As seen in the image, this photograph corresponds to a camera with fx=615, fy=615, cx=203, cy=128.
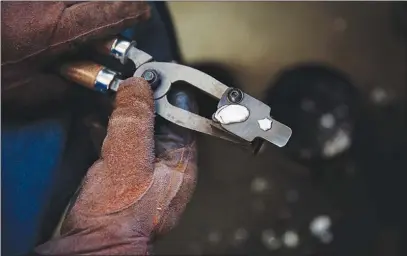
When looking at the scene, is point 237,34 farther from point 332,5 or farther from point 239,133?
point 239,133

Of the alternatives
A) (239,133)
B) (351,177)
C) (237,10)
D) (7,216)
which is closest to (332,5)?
(237,10)

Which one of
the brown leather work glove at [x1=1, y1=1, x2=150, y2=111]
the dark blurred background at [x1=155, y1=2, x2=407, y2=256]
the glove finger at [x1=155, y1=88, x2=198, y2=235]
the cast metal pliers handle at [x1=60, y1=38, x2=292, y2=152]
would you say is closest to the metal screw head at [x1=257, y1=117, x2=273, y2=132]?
the cast metal pliers handle at [x1=60, y1=38, x2=292, y2=152]

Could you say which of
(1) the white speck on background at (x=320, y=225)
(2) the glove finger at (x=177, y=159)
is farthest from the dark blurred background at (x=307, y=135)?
(2) the glove finger at (x=177, y=159)

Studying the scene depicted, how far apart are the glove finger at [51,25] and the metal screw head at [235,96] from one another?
0.69 ft

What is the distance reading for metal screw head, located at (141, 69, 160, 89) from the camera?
2.75 ft

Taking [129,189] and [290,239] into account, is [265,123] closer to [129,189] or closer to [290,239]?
[129,189]

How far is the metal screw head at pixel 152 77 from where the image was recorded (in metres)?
0.84

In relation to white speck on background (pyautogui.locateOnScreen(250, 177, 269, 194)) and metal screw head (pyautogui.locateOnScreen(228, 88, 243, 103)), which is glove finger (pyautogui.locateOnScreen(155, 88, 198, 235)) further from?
white speck on background (pyautogui.locateOnScreen(250, 177, 269, 194))

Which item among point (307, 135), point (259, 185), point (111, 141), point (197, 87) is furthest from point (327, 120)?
point (111, 141)

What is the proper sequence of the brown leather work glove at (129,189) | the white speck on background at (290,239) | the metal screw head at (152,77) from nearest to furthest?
the brown leather work glove at (129,189) < the metal screw head at (152,77) < the white speck on background at (290,239)

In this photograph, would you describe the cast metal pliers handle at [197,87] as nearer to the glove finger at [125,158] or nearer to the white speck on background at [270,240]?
the glove finger at [125,158]

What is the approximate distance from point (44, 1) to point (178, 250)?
2.17 feet

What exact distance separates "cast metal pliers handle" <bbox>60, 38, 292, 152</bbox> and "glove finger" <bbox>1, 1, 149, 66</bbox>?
0.11 feet

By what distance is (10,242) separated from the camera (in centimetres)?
92
